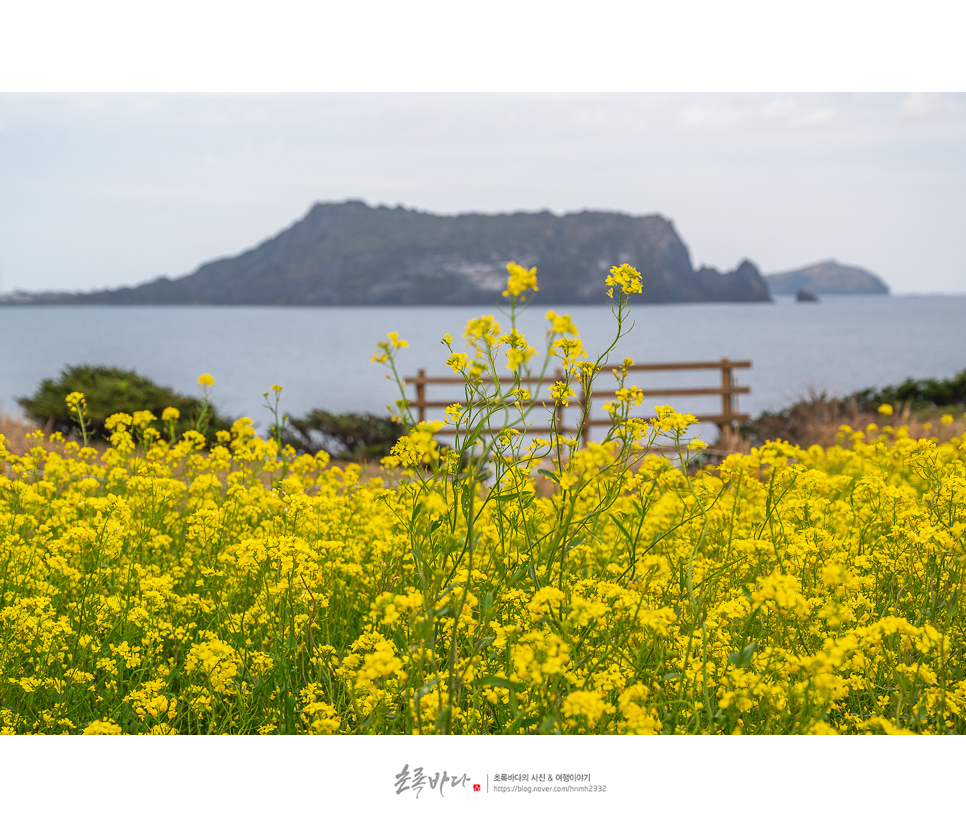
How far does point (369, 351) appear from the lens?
43.6 meters

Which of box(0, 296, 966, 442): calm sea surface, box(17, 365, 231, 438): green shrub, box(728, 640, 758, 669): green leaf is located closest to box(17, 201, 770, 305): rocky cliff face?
box(0, 296, 966, 442): calm sea surface

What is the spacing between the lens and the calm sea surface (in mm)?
28856

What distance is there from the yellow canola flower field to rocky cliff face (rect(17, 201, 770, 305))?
37316mm

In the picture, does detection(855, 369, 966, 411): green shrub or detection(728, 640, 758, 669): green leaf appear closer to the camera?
detection(728, 640, 758, 669): green leaf

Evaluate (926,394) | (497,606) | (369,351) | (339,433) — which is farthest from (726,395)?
(369,351)

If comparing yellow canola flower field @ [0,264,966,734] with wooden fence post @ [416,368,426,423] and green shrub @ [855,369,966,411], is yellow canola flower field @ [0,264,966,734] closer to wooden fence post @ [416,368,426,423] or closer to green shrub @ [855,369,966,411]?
wooden fence post @ [416,368,426,423]

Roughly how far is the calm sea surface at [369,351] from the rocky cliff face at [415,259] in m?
2.24

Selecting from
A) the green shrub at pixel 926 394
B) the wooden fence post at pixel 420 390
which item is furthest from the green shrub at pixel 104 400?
the green shrub at pixel 926 394

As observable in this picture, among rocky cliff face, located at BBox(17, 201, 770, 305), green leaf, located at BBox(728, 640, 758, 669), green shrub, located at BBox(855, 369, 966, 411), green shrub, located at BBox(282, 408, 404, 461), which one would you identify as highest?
rocky cliff face, located at BBox(17, 201, 770, 305)
